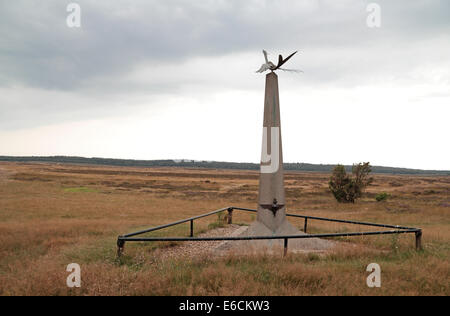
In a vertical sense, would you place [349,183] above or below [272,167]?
below

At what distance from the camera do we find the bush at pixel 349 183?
1165 inches

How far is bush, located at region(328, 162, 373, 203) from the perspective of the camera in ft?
97.1

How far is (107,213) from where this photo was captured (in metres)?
18.9

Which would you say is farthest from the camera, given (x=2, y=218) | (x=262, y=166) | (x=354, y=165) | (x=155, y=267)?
(x=354, y=165)

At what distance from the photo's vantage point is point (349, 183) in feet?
97.5

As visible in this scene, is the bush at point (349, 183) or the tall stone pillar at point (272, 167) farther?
the bush at point (349, 183)

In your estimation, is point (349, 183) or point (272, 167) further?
point (349, 183)

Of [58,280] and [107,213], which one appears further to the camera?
[107,213]

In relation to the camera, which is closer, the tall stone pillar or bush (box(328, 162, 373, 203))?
the tall stone pillar

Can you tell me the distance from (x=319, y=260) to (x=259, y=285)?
85.4 inches

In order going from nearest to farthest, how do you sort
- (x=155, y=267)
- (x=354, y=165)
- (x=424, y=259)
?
(x=155, y=267) → (x=424, y=259) → (x=354, y=165)
